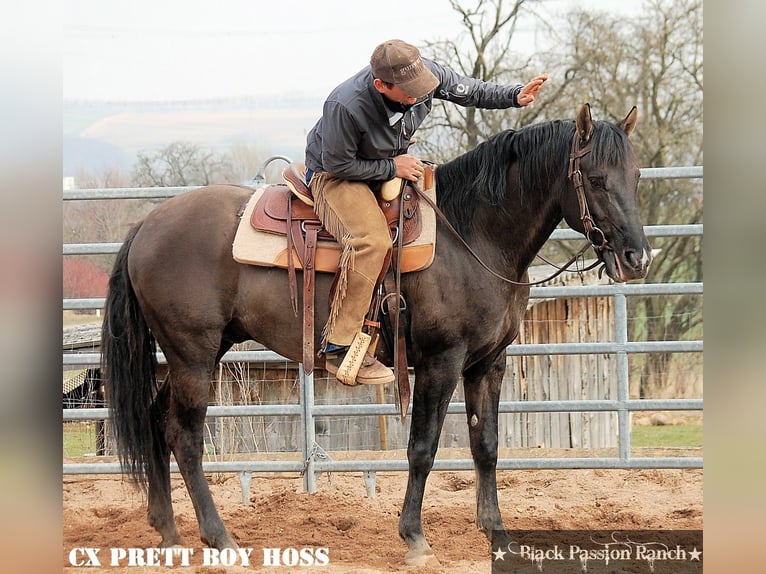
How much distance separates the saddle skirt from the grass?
8.05 meters

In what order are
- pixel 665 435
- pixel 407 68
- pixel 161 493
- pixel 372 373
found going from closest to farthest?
pixel 407 68
pixel 372 373
pixel 161 493
pixel 665 435

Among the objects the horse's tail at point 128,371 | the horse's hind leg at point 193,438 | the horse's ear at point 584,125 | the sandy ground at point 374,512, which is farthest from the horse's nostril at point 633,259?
the horse's tail at point 128,371

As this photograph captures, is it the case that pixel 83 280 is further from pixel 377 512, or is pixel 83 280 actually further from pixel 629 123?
pixel 629 123

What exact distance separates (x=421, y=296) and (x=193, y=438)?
4.96ft

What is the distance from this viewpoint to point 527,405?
544 cm

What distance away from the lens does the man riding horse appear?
388 cm

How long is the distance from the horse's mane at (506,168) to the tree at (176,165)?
6.77 meters

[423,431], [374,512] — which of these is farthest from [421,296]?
[374,512]

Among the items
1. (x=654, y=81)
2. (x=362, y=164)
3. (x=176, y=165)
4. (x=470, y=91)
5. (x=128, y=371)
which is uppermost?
(x=654, y=81)

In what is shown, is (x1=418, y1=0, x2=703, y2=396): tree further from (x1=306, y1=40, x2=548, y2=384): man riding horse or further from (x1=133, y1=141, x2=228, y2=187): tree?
(x1=306, y1=40, x2=548, y2=384): man riding horse

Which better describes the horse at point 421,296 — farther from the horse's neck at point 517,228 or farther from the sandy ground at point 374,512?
the sandy ground at point 374,512

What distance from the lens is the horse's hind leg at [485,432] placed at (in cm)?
449
